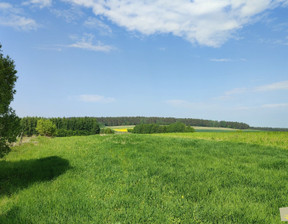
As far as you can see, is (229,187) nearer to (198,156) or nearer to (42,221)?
(198,156)

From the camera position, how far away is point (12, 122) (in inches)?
352

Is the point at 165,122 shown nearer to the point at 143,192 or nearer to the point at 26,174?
the point at 26,174

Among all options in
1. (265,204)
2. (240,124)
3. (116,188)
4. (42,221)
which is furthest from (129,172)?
(240,124)

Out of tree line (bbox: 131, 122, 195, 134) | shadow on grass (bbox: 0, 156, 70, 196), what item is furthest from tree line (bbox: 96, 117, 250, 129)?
shadow on grass (bbox: 0, 156, 70, 196)

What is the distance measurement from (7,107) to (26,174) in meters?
3.43

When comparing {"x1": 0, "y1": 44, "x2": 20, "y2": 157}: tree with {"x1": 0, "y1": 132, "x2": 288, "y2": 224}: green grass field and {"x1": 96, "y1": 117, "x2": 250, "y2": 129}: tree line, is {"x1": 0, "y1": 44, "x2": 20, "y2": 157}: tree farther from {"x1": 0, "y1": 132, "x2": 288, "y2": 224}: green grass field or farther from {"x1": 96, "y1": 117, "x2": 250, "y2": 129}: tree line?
{"x1": 96, "y1": 117, "x2": 250, "y2": 129}: tree line

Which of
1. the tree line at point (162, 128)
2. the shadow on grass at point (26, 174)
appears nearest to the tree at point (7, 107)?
the shadow on grass at point (26, 174)

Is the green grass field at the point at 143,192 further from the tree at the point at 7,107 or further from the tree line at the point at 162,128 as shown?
the tree line at the point at 162,128

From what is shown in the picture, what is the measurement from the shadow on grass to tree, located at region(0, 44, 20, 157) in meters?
1.36

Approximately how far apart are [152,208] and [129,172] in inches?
133

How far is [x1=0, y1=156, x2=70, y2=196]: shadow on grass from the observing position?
26.4 feet

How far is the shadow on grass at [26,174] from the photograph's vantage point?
8.04m

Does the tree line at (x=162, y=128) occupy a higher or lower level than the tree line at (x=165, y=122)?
lower

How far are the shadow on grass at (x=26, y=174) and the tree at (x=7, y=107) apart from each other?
136cm
